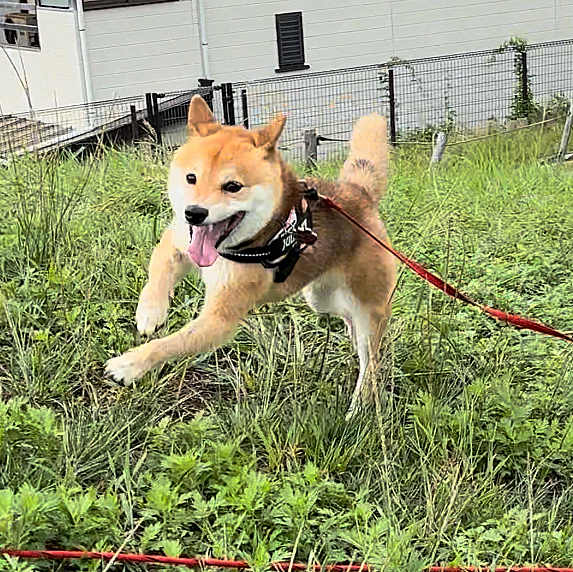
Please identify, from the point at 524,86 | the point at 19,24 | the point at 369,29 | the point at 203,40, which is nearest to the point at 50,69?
the point at 19,24

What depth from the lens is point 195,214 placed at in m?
2.42

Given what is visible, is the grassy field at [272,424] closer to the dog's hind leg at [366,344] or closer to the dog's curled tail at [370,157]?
the dog's hind leg at [366,344]

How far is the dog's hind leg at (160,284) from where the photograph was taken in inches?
106

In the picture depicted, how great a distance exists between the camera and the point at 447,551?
2936 mm

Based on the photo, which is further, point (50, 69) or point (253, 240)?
point (50, 69)

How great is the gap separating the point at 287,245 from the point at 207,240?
0.33m

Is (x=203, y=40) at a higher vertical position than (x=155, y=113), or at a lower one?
higher

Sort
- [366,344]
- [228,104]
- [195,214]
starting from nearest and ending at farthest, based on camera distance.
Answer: [195,214] → [366,344] → [228,104]

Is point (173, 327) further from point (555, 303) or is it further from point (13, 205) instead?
point (555, 303)

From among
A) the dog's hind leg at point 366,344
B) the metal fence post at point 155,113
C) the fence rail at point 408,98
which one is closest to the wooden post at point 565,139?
the fence rail at point 408,98

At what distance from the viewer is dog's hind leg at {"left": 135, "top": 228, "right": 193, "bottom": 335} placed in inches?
106

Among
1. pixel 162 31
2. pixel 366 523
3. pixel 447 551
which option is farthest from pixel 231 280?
pixel 162 31

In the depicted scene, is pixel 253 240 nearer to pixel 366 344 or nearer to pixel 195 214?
pixel 195 214

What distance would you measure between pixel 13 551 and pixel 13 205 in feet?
9.29
